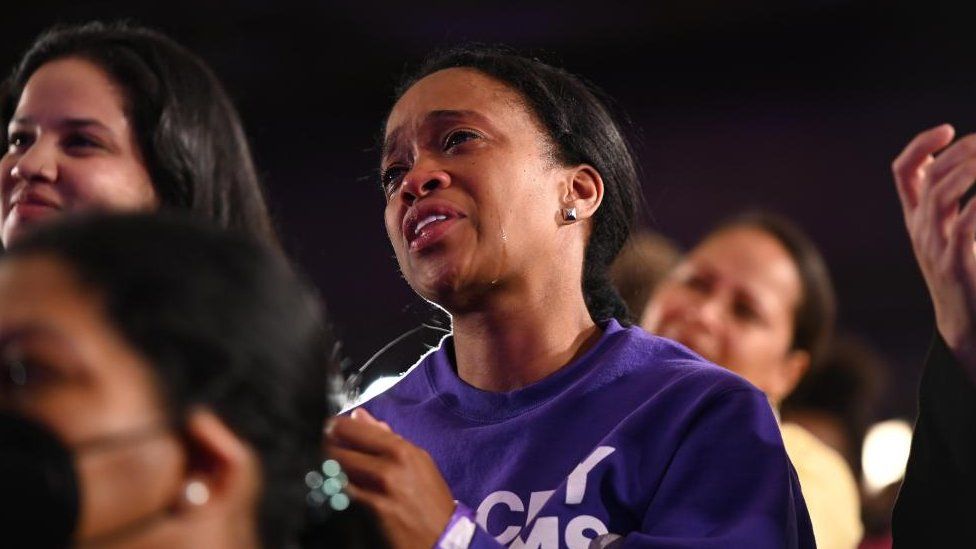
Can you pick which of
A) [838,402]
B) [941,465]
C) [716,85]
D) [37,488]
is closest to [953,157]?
[941,465]

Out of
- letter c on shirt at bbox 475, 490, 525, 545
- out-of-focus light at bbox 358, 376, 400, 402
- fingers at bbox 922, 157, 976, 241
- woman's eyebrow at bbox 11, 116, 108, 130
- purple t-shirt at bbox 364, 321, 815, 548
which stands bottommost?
out-of-focus light at bbox 358, 376, 400, 402

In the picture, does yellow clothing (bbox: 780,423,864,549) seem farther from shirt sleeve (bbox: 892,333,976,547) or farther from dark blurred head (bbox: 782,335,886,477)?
shirt sleeve (bbox: 892,333,976,547)

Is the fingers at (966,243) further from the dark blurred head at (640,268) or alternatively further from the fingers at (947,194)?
the dark blurred head at (640,268)

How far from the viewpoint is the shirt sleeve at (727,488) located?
1.67 meters

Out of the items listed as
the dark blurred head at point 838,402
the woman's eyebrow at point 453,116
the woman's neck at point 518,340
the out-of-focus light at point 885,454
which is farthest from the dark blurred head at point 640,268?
the out-of-focus light at point 885,454

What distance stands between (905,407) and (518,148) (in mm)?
4226

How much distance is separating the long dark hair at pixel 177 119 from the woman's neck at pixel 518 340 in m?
0.34

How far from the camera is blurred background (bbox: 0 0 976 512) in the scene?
18.8 feet

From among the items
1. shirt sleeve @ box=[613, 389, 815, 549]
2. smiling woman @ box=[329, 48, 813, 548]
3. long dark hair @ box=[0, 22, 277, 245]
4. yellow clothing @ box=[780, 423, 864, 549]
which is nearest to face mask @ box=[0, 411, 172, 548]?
smiling woman @ box=[329, 48, 813, 548]

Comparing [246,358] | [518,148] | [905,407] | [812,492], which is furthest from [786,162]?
[246,358]

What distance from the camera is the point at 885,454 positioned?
4.85 meters

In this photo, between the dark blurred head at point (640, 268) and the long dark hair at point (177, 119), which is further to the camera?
the dark blurred head at point (640, 268)

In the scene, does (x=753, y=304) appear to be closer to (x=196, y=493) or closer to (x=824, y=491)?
(x=824, y=491)

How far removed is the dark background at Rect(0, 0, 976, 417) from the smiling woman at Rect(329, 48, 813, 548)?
11.3 ft
